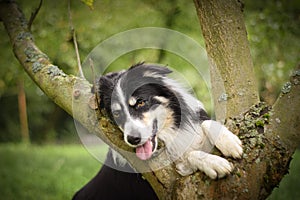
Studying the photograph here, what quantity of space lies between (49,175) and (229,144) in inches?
178

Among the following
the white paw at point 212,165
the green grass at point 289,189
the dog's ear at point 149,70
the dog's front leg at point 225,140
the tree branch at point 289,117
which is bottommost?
the green grass at point 289,189

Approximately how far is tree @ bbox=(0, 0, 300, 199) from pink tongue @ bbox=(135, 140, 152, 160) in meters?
0.05

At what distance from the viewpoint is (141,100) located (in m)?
3.27

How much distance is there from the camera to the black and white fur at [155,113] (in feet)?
9.37

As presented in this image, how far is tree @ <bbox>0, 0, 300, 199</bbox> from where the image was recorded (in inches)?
94.5

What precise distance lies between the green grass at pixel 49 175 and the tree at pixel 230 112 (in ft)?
7.68

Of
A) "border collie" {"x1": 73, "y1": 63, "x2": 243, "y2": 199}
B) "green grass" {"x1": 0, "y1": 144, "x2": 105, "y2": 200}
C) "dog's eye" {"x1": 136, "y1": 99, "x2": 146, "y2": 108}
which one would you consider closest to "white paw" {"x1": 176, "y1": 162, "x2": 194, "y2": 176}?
"border collie" {"x1": 73, "y1": 63, "x2": 243, "y2": 199}

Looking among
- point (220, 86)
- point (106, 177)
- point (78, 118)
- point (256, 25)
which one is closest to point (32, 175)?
point (106, 177)

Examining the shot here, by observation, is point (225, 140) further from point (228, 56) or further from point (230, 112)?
point (228, 56)

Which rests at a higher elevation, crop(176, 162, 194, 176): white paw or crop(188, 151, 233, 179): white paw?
crop(188, 151, 233, 179): white paw

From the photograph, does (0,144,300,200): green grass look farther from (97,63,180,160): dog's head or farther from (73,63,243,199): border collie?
(97,63,180,160): dog's head

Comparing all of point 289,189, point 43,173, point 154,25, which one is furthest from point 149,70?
point 154,25

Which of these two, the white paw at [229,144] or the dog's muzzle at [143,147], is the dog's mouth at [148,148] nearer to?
the dog's muzzle at [143,147]

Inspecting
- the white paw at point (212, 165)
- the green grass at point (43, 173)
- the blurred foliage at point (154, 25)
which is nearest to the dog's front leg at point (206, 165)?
the white paw at point (212, 165)
